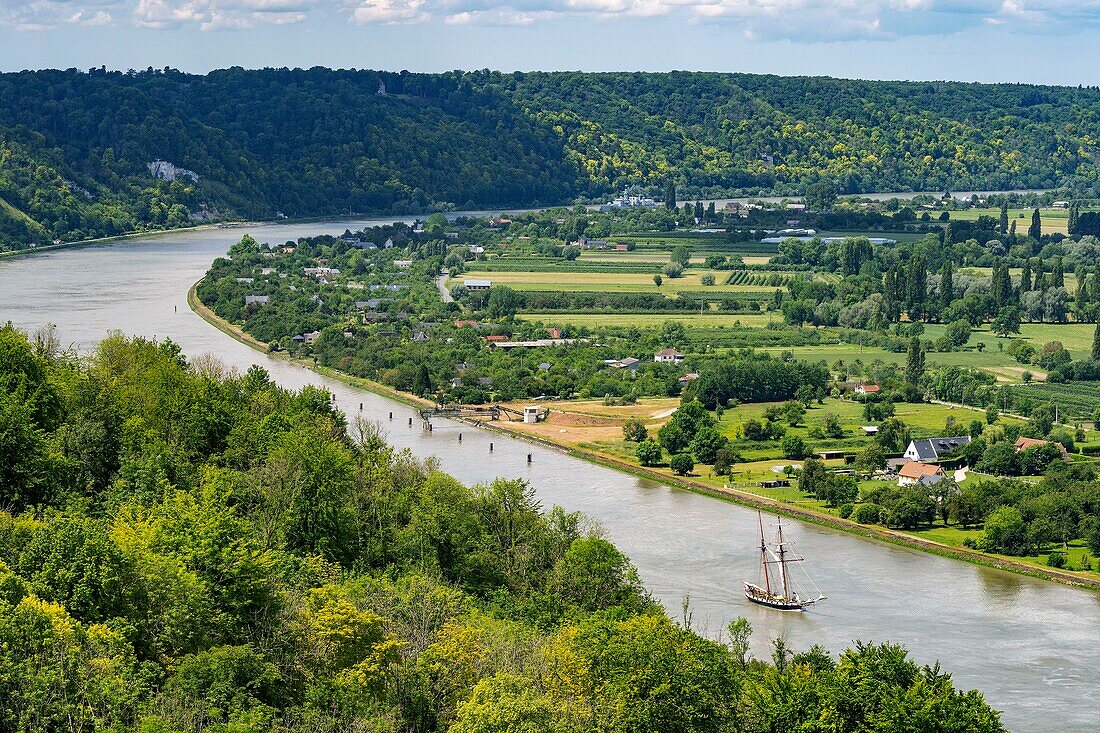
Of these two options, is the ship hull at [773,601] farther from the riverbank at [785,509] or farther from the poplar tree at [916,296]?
the poplar tree at [916,296]

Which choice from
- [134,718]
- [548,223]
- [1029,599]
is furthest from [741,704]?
[548,223]

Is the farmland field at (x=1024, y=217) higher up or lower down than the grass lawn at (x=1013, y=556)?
higher up

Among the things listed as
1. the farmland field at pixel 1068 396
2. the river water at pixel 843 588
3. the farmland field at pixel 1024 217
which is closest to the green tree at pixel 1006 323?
the farmland field at pixel 1068 396

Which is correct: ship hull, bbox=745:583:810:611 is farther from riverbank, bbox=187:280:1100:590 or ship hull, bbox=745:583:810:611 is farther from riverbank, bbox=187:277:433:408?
riverbank, bbox=187:277:433:408

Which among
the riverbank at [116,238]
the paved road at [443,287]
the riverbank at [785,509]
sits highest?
the riverbank at [116,238]

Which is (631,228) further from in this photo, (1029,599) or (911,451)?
(1029,599)

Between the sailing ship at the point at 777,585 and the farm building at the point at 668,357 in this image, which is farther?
the farm building at the point at 668,357

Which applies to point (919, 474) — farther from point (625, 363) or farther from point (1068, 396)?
point (625, 363)

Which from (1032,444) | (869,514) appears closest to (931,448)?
(1032,444)
